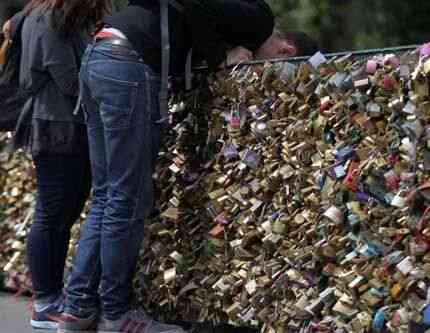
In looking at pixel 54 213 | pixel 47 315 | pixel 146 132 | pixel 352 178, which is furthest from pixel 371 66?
pixel 47 315

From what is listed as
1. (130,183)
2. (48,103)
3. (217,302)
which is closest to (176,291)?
(217,302)

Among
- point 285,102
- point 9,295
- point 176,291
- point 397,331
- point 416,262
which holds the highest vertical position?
point 285,102

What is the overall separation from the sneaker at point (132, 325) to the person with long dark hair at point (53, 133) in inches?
22.1

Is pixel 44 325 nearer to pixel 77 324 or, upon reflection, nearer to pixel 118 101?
pixel 77 324

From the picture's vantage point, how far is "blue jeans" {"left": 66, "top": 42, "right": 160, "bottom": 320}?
15.8ft

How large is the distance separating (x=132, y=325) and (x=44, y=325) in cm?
73

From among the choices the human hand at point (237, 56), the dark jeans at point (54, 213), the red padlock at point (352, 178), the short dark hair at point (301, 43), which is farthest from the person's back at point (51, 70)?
the red padlock at point (352, 178)

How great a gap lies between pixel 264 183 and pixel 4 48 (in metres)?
1.66

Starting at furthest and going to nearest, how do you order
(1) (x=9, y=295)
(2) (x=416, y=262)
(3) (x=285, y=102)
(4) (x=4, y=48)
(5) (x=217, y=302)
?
(1) (x=9, y=295)
(4) (x=4, y=48)
(5) (x=217, y=302)
(3) (x=285, y=102)
(2) (x=416, y=262)

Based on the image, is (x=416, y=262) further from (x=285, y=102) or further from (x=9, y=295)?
(x=9, y=295)

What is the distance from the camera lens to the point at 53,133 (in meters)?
5.36

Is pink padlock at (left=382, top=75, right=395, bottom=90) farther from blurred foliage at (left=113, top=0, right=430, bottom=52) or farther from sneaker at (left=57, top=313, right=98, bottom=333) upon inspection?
blurred foliage at (left=113, top=0, right=430, bottom=52)

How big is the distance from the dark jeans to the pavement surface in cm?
28

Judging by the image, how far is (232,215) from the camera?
503 cm
